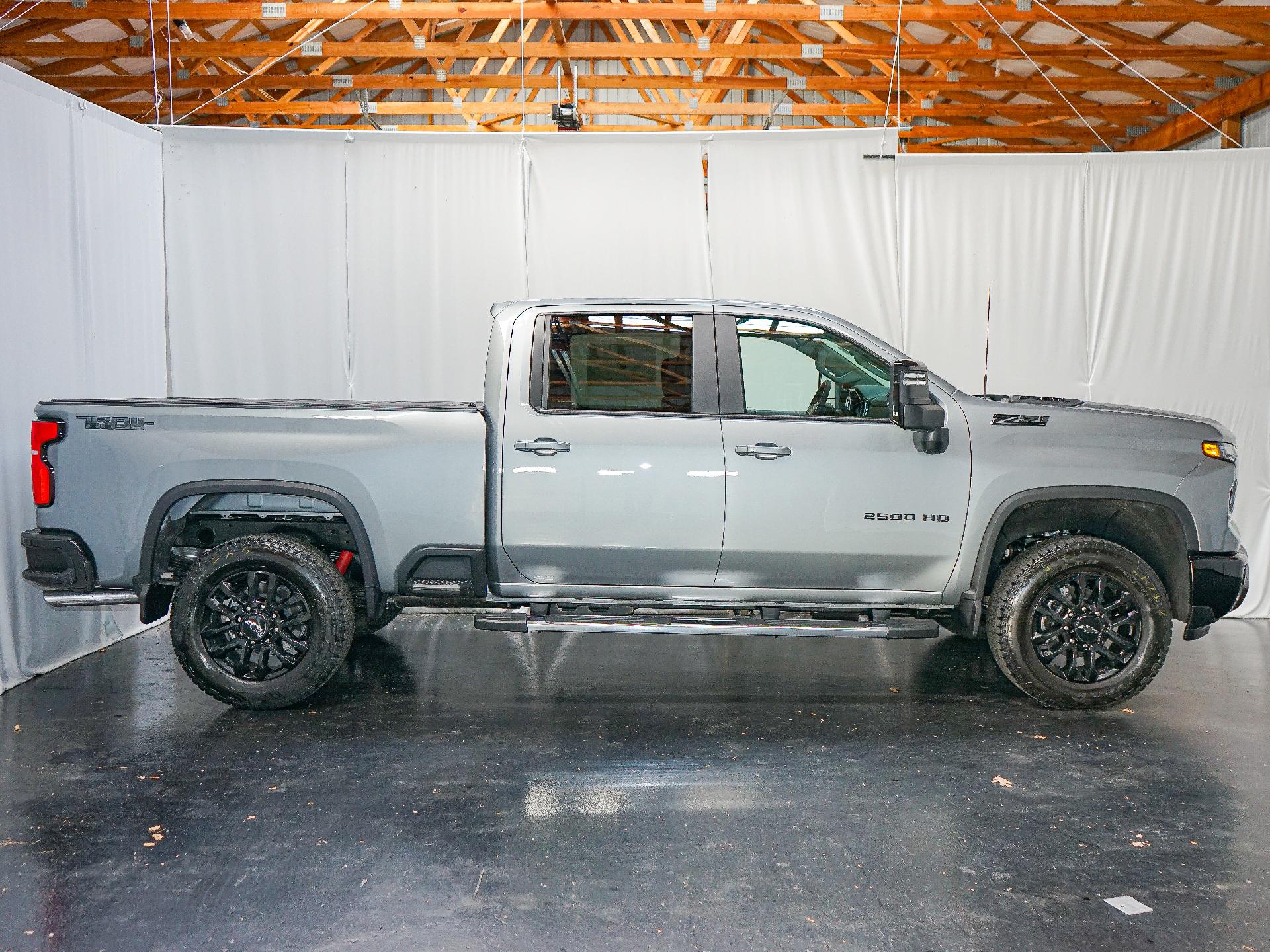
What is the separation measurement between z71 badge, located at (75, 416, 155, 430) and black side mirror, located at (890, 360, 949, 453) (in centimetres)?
318

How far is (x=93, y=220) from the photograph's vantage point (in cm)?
566

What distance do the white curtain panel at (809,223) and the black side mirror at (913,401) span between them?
2.56 m

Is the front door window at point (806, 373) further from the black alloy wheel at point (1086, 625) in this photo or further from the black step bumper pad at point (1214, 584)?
the black step bumper pad at point (1214, 584)

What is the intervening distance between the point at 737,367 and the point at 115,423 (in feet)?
8.88

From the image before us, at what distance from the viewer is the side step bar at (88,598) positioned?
4109 mm

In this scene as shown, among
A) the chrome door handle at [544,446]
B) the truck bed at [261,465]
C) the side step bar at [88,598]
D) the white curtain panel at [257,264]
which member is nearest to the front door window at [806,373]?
the chrome door handle at [544,446]

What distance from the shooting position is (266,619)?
428cm

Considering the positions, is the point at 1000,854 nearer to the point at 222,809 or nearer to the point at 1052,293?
the point at 222,809

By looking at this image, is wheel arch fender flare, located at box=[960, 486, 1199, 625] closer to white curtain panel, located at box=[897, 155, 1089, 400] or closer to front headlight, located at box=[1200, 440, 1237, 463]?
front headlight, located at box=[1200, 440, 1237, 463]

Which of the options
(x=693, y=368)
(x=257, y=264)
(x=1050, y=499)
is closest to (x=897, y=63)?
(x=693, y=368)

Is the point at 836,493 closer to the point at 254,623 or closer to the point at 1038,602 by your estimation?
the point at 1038,602

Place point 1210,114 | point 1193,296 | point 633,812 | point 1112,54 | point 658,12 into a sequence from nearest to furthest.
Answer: point 633,812
point 1193,296
point 658,12
point 1112,54
point 1210,114

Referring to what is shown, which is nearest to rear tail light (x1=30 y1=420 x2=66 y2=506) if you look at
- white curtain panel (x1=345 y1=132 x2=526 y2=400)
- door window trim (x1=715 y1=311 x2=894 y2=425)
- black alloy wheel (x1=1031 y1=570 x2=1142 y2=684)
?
white curtain panel (x1=345 y1=132 x2=526 y2=400)

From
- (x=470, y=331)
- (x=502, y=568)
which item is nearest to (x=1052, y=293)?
(x=470, y=331)
